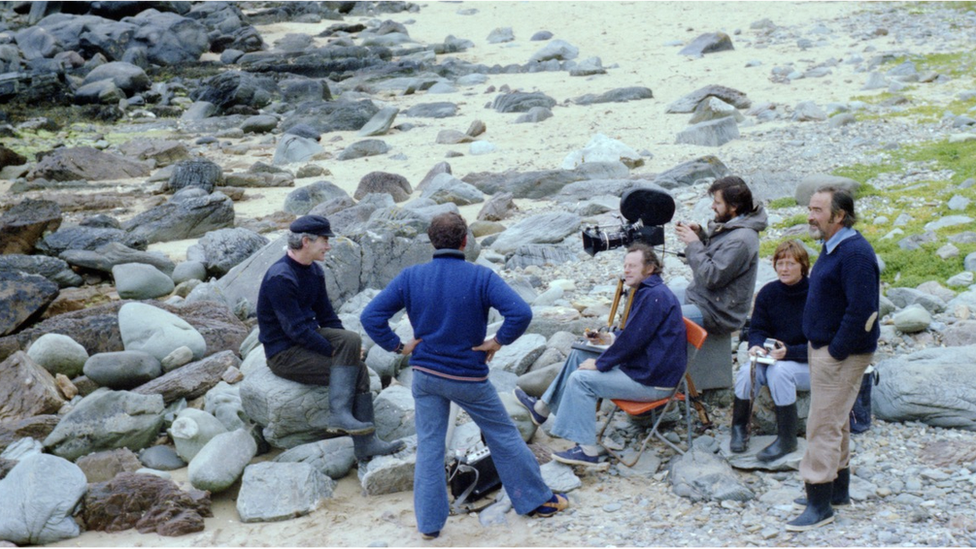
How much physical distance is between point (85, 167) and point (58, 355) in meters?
12.7

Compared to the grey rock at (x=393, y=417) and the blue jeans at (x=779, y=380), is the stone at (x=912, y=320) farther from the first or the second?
the grey rock at (x=393, y=417)

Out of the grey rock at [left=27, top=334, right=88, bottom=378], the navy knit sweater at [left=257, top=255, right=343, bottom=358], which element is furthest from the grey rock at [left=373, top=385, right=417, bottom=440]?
the grey rock at [left=27, top=334, right=88, bottom=378]

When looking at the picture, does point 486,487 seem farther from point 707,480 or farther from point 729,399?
point 729,399

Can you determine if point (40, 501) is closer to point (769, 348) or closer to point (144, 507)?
point (144, 507)

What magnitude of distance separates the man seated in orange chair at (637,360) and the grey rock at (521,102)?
706 inches

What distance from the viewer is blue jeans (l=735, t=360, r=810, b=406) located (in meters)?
6.51

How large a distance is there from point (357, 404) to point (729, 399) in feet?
9.41

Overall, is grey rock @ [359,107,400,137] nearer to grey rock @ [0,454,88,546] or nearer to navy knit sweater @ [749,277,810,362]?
grey rock @ [0,454,88,546]

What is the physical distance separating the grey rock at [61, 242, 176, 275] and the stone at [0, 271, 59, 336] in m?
2.76

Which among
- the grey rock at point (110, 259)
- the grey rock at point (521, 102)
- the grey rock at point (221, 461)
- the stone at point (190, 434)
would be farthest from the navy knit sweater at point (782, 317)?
the grey rock at point (521, 102)

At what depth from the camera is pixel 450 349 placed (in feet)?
19.3

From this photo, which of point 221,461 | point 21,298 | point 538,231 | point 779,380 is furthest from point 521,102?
point 779,380

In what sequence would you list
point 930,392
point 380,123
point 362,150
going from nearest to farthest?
point 930,392 → point 362,150 → point 380,123

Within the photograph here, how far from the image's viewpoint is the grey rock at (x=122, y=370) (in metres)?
8.72
